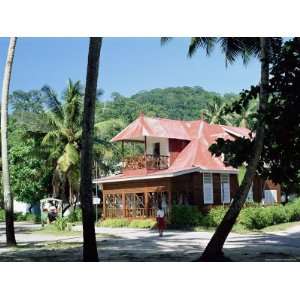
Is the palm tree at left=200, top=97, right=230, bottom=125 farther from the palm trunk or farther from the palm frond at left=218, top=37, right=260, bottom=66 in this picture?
the palm trunk

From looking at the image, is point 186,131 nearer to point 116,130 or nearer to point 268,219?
point 116,130

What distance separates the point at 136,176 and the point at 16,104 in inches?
204

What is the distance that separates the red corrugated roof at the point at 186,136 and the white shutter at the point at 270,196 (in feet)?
3.95

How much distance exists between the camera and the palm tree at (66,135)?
14.0 metres

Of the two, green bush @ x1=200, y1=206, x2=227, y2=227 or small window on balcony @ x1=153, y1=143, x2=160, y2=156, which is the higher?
small window on balcony @ x1=153, y1=143, x2=160, y2=156

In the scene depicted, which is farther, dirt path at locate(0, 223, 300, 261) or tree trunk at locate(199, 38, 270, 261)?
dirt path at locate(0, 223, 300, 261)

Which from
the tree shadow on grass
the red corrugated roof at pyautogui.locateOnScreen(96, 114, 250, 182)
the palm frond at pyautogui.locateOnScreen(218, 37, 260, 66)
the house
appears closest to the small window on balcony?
the house

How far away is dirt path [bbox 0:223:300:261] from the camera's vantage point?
29.0 feet

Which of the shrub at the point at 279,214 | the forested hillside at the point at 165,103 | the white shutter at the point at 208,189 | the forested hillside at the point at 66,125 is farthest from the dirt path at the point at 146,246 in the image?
the forested hillside at the point at 165,103

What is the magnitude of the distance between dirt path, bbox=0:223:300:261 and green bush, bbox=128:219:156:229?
3.35ft

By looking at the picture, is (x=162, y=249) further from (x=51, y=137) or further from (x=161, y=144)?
(x=51, y=137)

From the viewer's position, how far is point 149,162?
662 inches

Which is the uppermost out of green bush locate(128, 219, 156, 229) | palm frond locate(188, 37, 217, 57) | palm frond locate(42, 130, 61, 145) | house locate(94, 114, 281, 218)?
palm frond locate(188, 37, 217, 57)
